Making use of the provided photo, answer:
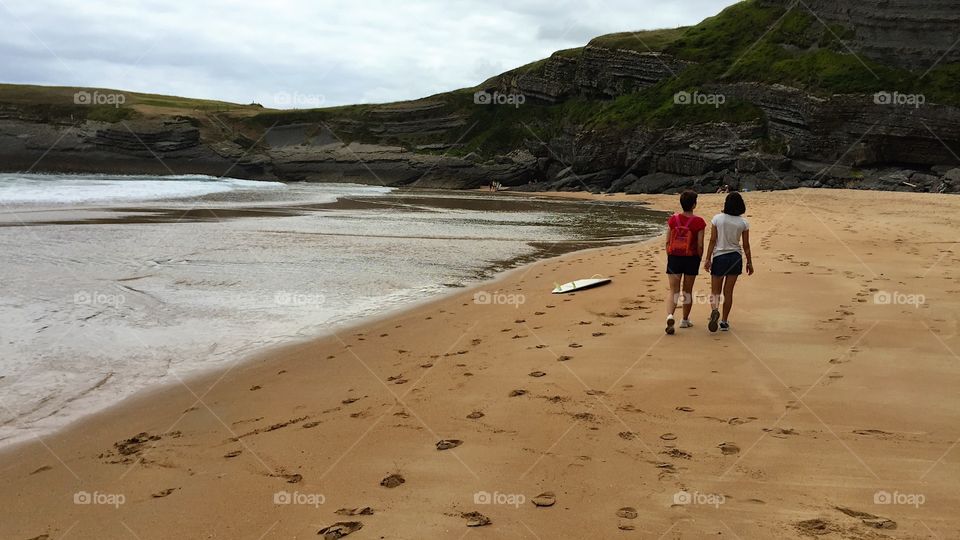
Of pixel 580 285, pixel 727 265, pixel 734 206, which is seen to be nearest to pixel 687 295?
pixel 727 265

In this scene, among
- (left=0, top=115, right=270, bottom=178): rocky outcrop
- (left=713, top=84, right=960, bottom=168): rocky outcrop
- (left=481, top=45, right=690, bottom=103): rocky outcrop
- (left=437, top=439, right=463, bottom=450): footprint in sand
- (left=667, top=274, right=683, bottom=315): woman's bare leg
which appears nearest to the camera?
(left=437, top=439, right=463, bottom=450): footprint in sand

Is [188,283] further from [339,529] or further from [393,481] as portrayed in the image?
[339,529]

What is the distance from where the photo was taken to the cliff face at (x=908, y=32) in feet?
155

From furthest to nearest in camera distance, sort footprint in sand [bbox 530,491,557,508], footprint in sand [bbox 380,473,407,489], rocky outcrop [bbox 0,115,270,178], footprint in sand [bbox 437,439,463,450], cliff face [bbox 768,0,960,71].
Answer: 1. rocky outcrop [bbox 0,115,270,178]
2. cliff face [bbox 768,0,960,71]
3. footprint in sand [bbox 437,439,463,450]
4. footprint in sand [bbox 380,473,407,489]
5. footprint in sand [bbox 530,491,557,508]

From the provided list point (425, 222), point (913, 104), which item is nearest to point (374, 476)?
point (425, 222)

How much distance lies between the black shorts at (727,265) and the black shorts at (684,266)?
221 mm

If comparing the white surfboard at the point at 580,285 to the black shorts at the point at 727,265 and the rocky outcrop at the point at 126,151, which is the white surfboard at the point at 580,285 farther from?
the rocky outcrop at the point at 126,151

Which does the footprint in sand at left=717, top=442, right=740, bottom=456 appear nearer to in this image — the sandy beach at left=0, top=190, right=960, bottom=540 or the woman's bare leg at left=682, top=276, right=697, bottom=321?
the sandy beach at left=0, top=190, right=960, bottom=540

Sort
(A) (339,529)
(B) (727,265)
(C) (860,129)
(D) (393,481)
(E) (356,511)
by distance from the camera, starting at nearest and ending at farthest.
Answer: (A) (339,529)
(E) (356,511)
(D) (393,481)
(B) (727,265)
(C) (860,129)

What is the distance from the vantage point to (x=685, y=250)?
8.20m

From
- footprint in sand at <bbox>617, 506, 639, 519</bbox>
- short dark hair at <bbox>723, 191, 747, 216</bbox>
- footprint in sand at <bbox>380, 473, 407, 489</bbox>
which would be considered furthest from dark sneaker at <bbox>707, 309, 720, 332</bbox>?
footprint in sand at <bbox>380, 473, 407, 489</bbox>

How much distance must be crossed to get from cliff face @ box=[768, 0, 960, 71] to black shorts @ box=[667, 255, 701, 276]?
51812mm

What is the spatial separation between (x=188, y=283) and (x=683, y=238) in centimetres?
898

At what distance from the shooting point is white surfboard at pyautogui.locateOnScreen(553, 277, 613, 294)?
10992 mm
